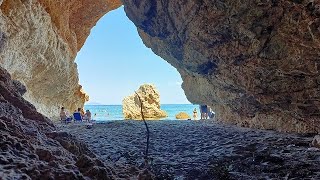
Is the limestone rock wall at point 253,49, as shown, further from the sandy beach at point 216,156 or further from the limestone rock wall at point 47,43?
the limestone rock wall at point 47,43

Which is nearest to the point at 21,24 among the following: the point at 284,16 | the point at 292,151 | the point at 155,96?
the point at 284,16

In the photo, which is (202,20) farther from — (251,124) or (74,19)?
(74,19)

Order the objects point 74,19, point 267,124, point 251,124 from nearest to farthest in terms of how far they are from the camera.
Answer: point 267,124, point 251,124, point 74,19

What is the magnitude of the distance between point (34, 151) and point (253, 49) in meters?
7.66

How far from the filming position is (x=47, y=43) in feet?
63.7

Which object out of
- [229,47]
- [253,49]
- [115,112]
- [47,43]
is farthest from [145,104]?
[115,112]

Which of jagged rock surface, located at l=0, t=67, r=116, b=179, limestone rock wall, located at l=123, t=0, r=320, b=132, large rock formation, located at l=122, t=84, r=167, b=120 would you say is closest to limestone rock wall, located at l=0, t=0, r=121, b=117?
jagged rock surface, located at l=0, t=67, r=116, b=179

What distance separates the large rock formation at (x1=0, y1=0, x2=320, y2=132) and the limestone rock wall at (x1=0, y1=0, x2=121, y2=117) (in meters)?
0.07

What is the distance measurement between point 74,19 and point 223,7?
19210 mm

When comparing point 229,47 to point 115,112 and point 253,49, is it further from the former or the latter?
point 115,112

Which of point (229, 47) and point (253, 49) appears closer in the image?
point (253, 49)

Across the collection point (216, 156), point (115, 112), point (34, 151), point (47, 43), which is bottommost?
point (216, 156)

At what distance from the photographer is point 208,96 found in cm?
1998

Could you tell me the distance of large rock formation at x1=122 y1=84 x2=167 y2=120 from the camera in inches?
1772
